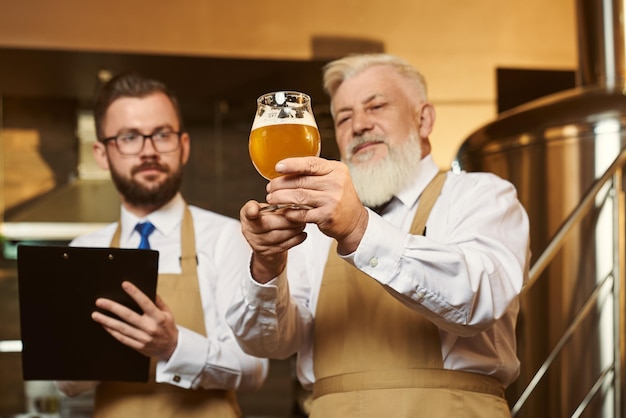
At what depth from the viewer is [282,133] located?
136cm

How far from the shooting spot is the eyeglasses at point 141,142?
229 cm

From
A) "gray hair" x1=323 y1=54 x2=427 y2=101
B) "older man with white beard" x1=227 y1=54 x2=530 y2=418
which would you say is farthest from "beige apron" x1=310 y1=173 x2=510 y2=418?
"gray hair" x1=323 y1=54 x2=427 y2=101

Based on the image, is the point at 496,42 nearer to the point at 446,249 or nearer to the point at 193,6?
the point at 193,6

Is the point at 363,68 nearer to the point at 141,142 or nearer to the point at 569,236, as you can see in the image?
the point at 141,142

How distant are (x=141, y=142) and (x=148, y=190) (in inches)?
4.8

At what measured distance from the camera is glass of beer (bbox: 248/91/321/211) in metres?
1.36

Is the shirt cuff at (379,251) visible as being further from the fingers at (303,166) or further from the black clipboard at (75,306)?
the black clipboard at (75,306)

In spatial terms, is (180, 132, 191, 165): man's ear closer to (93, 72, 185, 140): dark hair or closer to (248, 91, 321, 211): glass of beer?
(93, 72, 185, 140): dark hair

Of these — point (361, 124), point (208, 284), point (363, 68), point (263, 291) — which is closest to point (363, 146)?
point (361, 124)

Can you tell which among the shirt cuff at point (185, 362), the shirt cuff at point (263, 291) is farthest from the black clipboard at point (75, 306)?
the shirt cuff at point (263, 291)

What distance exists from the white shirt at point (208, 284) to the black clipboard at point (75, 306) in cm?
10

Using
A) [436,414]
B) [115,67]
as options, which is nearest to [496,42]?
[115,67]

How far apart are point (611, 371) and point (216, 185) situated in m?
3.25

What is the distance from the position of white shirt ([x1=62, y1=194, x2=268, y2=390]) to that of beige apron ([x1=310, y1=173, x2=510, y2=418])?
0.97 ft
